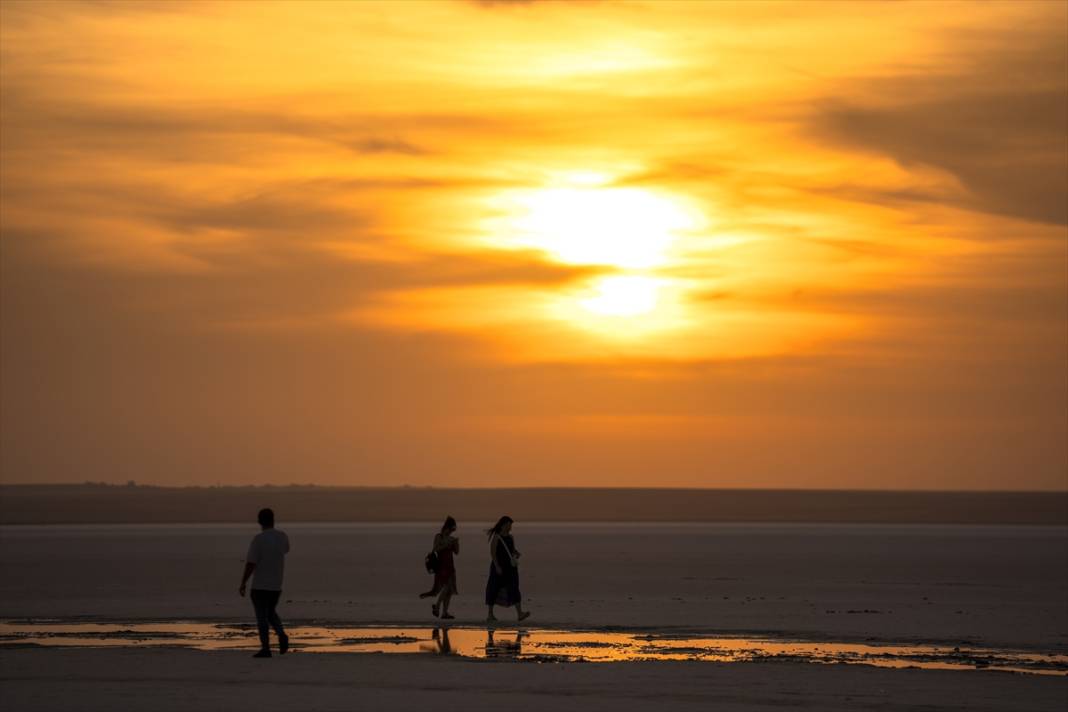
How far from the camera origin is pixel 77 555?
171 feet

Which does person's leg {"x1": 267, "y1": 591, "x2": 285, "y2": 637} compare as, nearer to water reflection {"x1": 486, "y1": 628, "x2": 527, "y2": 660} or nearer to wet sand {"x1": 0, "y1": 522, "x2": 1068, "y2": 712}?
wet sand {"x1": 0, "y1": 522, "x2": 1068, "y2": 712}

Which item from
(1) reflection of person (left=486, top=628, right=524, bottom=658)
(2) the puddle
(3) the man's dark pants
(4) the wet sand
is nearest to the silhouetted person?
(3) the man's dark pants

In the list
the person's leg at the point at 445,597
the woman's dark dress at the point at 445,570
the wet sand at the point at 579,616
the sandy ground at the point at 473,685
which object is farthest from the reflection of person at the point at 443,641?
the woman's dark dress at the point at 445,570

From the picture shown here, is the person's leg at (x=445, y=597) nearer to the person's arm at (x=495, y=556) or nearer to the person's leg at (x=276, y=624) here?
the person's arm at (x=495, y=556)

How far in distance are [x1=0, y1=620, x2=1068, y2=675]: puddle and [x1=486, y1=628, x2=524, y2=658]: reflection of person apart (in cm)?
1

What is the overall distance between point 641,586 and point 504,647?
14400mm

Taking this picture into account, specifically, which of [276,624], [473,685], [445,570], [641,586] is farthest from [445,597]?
[641,586]

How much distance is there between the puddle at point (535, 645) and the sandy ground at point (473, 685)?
98 cm

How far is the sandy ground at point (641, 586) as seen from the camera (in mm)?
26844

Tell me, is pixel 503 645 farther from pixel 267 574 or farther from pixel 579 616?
pixel 579 616

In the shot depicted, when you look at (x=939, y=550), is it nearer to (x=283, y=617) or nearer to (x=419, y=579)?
(x=419, y=579)

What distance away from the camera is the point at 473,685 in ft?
59.2

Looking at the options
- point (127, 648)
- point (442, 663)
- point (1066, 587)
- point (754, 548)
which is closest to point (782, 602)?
point (1066, 587)

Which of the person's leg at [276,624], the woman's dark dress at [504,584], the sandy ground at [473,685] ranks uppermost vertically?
the woman's dark dress at [504,584]
